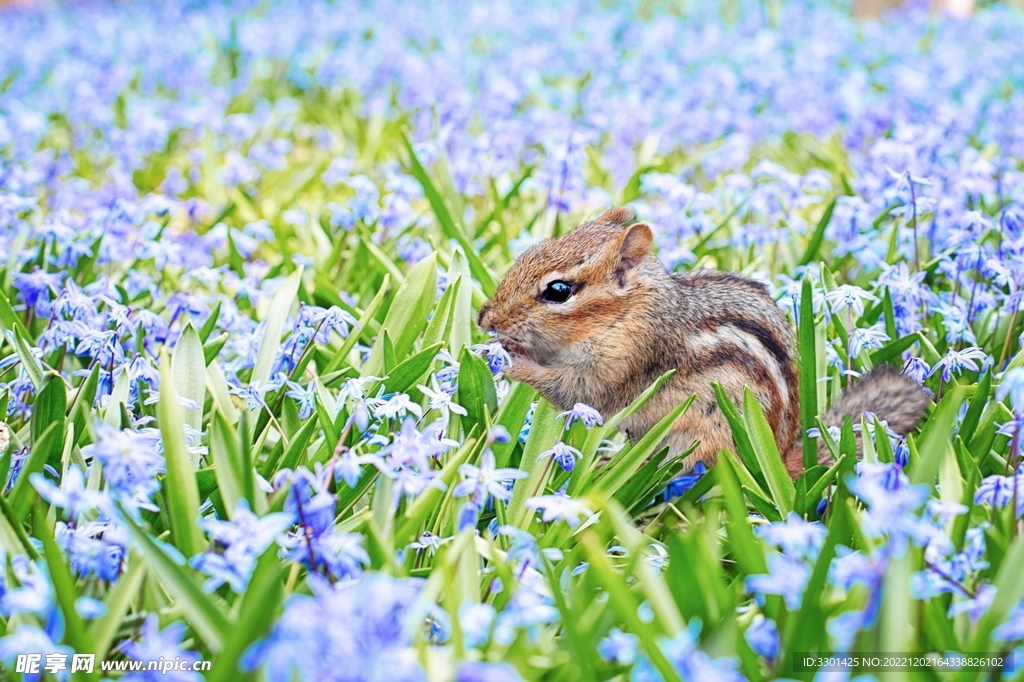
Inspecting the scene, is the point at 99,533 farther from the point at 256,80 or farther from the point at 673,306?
the point at 256,80

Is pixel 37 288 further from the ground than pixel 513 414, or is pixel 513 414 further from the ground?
pixel 37 288

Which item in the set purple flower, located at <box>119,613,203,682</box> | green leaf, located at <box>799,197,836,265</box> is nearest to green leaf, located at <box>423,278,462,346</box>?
purple flower, located at <box>119,613,203,682</box>

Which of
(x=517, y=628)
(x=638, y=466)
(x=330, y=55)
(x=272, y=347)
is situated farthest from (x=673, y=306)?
(x=330, y=55)

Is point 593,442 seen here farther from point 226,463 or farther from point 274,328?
point 274,328

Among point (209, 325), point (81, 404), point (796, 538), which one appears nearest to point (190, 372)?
point (81, 404)

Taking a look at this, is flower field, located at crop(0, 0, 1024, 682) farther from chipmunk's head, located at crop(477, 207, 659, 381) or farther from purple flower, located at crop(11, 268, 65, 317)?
chipmunk's head, located at crop(477, 207, 659, 381)

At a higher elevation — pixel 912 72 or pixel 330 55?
pixel 330 55
